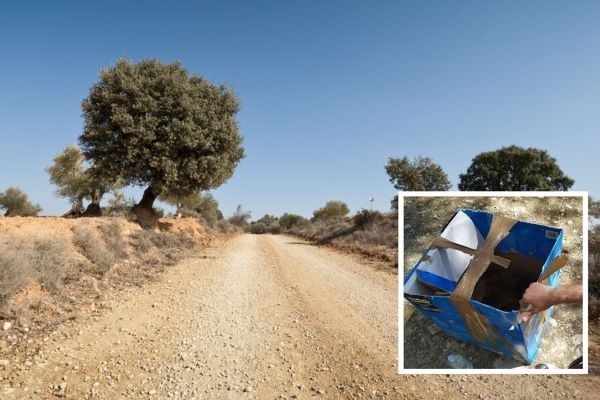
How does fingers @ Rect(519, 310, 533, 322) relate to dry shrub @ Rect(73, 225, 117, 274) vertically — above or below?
above

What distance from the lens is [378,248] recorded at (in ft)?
56.6

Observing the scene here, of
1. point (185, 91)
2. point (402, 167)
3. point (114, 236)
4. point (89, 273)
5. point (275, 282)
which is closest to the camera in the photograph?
point (89, 273)

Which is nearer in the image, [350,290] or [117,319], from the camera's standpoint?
[117,319]

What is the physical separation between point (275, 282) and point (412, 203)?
8158 millimetres

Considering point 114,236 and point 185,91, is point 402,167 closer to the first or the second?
point 185,91

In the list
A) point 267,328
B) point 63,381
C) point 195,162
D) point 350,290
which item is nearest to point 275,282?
point 350,290

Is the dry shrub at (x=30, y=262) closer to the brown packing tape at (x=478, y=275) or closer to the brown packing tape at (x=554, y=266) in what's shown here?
the brown packing tape at (x=478, y=275)

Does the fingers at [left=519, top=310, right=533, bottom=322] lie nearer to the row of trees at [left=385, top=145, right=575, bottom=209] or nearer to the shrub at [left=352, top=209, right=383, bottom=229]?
the shrub at [left=352, top=209, right=383, bottom=229]

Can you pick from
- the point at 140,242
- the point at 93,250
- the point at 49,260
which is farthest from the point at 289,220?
the point at 49,260

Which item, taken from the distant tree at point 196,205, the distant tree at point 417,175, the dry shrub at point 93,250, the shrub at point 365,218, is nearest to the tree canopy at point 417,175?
the distant tree at point 417,175

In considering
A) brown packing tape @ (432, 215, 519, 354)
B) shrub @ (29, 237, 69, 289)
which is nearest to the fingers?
brown packing tape @ (432, 215, 519, 354)

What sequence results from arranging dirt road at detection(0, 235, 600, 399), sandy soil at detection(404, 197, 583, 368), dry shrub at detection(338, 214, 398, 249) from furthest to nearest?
dry shrub at detection(338, 214, 398, 249) < dirt road at detection(0, 235, 600, 399) < sandy soil at detection(404, 197, 583, 368)

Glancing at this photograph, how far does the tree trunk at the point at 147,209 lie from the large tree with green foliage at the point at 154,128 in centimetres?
11

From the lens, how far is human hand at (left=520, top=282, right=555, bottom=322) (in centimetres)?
225
